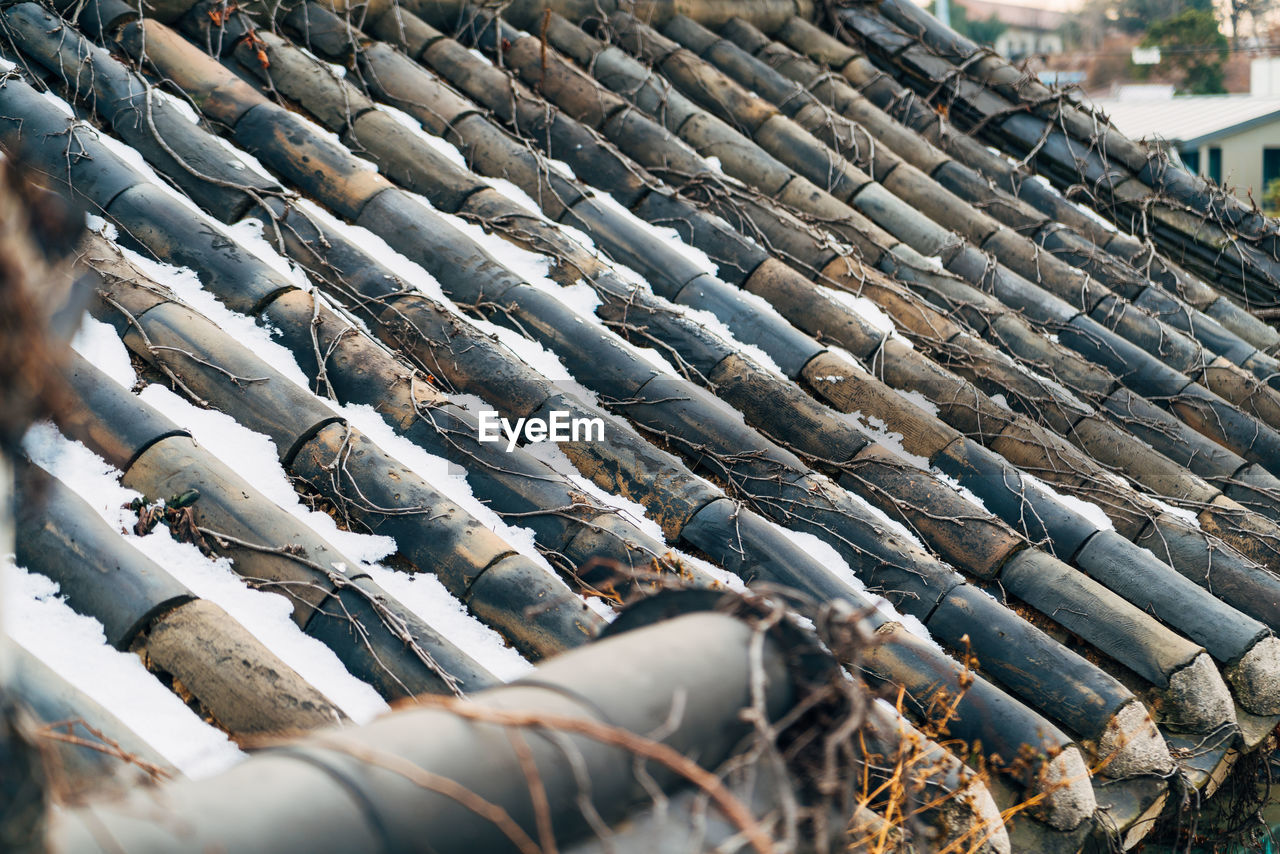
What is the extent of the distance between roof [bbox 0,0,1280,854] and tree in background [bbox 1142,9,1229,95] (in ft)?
95.1

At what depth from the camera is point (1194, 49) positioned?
30.6 m

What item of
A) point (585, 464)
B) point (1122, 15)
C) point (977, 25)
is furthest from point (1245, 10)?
point (585, 464)

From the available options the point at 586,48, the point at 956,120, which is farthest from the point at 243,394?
the point at 956,120

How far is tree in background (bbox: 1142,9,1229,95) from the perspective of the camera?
30.7 metres

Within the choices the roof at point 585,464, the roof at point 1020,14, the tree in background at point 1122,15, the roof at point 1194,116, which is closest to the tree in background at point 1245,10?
the tree in background at point 1122,15

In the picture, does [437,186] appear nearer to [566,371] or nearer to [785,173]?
[566,371]

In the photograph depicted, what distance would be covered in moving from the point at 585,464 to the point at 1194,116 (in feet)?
68.1

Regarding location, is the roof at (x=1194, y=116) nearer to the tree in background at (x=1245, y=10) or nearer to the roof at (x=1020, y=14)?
the tree in background at (x=1245, y=10)

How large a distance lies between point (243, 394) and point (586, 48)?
381cm

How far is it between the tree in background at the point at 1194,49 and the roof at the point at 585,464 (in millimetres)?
28997

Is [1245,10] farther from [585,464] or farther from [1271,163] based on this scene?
[585,464]

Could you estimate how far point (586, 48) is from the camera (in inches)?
256

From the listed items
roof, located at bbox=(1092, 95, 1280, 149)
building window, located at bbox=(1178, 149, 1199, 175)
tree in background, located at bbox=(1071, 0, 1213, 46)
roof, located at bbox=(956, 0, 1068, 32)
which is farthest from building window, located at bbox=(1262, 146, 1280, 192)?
roof, located at bbox=(956, 0, 1068, 32)

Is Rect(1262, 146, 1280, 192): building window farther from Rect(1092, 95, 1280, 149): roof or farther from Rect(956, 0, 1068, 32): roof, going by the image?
Rect(956, 0, 1068, 32): roof
